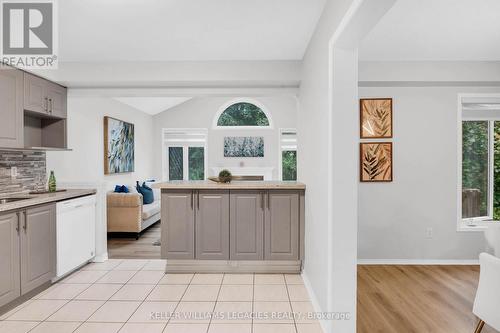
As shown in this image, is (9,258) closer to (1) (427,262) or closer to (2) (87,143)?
(2) (87,143)

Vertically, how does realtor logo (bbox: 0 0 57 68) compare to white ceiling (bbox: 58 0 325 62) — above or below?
below

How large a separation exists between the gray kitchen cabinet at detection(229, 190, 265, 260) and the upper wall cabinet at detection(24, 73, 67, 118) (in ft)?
7.72

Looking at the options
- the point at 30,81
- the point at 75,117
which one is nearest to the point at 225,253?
the point at 30,81

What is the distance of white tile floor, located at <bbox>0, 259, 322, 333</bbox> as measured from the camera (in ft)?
8.11

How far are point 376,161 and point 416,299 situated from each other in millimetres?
1682

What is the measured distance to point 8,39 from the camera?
9.27 ft

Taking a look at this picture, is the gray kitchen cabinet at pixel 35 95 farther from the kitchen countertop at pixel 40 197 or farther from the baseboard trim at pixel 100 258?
the baseboard trim at pixel 100 258

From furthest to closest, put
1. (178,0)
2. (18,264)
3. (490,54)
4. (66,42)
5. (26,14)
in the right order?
(490,54), (66,42), (18,264), (26,14), (178,0)

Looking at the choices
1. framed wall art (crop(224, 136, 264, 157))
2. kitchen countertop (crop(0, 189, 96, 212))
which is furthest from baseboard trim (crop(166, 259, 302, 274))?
framed wall art (crop(224, 136, 264, 157))

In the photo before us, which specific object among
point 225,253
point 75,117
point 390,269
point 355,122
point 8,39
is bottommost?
point 390,269

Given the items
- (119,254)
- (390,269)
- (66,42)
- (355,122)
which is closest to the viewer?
(355,122)

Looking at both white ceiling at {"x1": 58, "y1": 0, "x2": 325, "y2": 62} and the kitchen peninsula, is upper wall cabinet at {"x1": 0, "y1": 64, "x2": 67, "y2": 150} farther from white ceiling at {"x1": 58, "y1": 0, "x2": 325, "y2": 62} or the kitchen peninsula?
the kitchen peninsula

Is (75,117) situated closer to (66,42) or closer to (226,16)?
(66,42)

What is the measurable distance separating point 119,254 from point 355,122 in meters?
3.75
